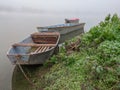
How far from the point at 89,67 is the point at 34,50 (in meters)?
2.40

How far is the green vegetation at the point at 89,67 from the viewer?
157 inches

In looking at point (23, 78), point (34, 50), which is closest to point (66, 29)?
point (34, 50)

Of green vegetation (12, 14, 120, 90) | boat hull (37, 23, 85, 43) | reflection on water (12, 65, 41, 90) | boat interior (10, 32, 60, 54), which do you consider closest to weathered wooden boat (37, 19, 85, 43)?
boat hull (37, 23, 85, 43)

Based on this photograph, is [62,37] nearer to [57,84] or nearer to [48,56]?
[48,56]

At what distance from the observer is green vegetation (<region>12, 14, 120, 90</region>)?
400 cm

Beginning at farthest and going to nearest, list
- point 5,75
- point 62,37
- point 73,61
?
1. point 62,37
2. point 5,75
3. point 73,61

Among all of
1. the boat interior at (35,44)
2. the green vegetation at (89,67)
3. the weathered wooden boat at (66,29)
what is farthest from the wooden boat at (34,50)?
the weathered wooden boat at (66,29)

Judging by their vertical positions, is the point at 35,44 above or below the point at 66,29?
above

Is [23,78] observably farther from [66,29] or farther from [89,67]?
[66,29]

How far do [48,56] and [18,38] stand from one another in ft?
12.8

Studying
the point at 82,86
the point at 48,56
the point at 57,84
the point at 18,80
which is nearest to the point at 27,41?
the point at 48,56

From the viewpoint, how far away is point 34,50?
21.0 feet

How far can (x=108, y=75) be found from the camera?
3.98 m

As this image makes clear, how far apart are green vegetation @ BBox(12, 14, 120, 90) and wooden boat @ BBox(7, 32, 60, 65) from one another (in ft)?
0.93
